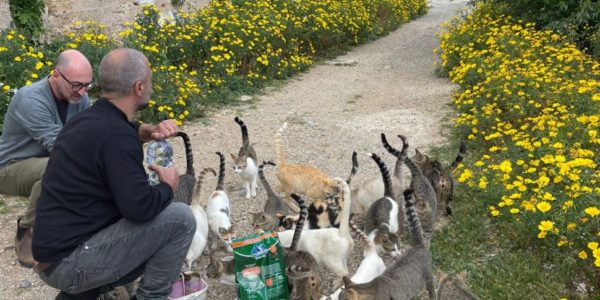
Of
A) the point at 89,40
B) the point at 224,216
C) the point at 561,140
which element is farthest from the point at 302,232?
the point at 89,40

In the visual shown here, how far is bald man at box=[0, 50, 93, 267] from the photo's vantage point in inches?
163

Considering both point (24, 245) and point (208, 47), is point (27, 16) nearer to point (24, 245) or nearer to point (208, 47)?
point (208, 47)

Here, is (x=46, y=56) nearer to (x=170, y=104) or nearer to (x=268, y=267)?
(x=170, y=104)

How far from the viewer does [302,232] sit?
4355 mm

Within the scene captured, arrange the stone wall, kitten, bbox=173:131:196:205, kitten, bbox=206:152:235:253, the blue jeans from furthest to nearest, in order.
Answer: the stone wall
kitten, bbox=173:131:196:205
kitten, bbox=206:152:235:253
the blue jeans

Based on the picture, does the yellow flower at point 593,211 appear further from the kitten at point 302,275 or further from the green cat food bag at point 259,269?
the green cat food bag at point 259,269

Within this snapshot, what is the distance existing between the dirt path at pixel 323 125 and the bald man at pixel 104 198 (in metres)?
1.35

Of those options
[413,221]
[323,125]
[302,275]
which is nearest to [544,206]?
[413,221]

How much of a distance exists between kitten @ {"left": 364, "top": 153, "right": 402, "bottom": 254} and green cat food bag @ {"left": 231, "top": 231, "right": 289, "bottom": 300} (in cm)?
109

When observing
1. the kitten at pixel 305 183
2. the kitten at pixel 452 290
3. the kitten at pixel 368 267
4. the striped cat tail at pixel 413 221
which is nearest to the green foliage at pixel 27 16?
the kitten at pixel 305 183

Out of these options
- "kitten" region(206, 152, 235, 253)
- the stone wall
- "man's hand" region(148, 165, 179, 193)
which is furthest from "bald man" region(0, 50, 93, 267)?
the stone wall

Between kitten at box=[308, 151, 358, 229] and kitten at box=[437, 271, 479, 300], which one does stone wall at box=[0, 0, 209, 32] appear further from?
kitten at box=[437, 271, 479, 300]

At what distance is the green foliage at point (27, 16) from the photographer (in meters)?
9.62

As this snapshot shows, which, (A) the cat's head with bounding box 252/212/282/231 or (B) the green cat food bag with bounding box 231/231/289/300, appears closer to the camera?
(B) the green cat food bag with bounding box 231/231/289/300
